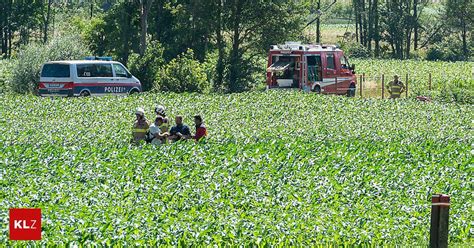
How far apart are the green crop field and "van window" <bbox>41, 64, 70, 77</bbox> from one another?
5373 mm

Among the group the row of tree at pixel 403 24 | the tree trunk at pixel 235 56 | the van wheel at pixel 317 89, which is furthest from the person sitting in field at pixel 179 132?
the row of tree at pixel 403 24

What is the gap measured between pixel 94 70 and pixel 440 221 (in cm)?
2611

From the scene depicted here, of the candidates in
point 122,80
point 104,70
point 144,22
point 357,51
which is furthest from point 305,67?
point 357,51

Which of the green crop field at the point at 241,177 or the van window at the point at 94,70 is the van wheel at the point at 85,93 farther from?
the green crop field at the point at 241,177

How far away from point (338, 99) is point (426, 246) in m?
22.3

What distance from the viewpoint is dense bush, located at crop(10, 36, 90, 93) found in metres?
45.3

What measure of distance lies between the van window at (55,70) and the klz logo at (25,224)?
2222 cm

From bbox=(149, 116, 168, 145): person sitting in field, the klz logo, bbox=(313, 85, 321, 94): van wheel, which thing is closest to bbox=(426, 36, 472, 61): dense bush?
bbox=(313, 85, 321, 94): van wheel

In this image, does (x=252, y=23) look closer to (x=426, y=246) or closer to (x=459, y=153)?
(x=459, y=153)

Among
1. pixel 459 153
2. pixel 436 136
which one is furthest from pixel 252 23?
pixel 459 153

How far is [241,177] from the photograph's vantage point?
20.9m

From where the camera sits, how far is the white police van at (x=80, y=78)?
3841 cm

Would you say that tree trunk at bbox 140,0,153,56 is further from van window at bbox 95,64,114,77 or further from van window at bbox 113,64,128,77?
van window at bbox 95,64,114,77

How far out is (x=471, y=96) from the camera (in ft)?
147
